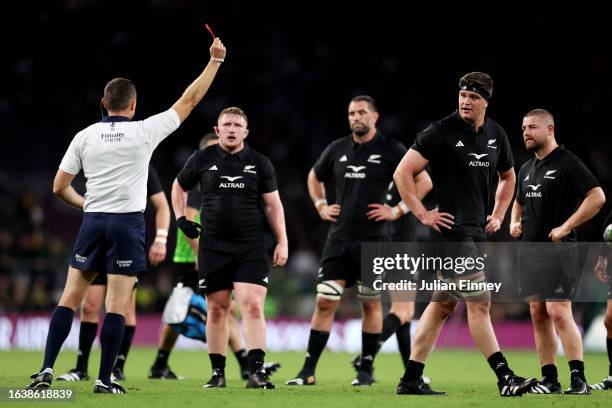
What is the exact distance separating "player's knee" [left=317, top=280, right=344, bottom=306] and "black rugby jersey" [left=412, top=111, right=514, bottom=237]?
2280 millimetres

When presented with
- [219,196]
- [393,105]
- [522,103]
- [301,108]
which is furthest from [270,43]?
[219,196]

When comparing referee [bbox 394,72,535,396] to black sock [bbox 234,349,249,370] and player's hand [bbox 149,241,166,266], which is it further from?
black sock [bbox 234,349,249,370]

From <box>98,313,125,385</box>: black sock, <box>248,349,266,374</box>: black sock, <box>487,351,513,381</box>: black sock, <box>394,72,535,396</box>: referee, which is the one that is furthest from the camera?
<box>248,349,266,374</box>: black sock

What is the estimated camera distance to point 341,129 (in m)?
25.0

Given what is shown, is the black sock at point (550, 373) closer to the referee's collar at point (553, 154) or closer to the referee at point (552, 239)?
the referee at point (552, 239)

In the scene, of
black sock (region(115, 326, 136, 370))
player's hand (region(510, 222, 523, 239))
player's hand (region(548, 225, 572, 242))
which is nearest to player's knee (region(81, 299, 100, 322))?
black sock (region(115, 326, 136, 370))

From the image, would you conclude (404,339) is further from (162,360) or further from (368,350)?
(162,360)

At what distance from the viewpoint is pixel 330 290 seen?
1072 cm

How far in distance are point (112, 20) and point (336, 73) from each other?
567 centimetres

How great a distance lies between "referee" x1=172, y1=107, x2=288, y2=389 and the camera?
9406 mm

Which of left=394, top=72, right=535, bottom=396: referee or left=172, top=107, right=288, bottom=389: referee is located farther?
left=172, top=107, right=288, bottom=389: referee

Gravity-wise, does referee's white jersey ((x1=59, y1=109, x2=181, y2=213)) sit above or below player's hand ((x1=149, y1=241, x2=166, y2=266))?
above

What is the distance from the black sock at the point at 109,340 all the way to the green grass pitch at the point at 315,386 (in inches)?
8.7

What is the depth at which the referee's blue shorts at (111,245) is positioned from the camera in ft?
27.0
